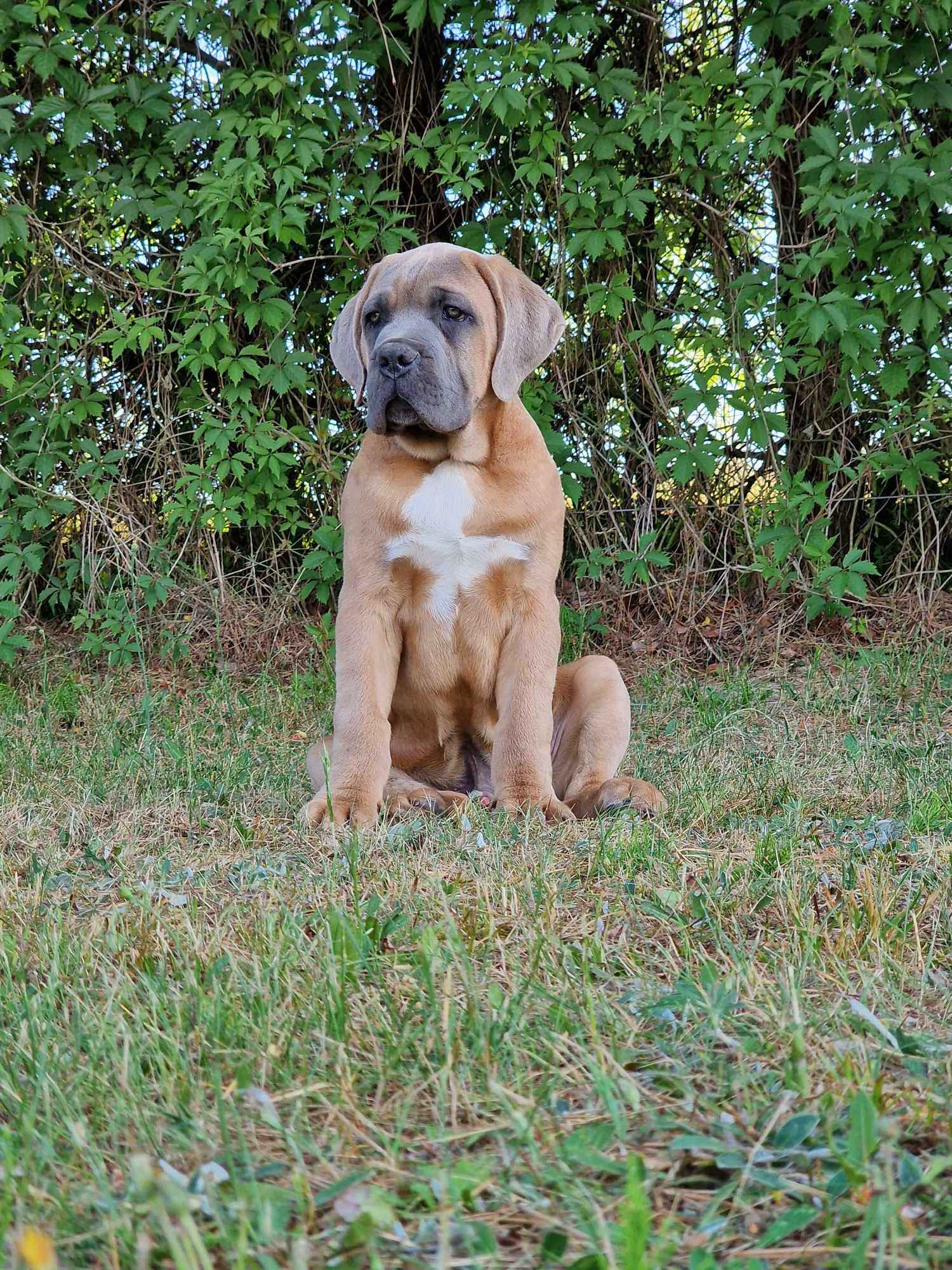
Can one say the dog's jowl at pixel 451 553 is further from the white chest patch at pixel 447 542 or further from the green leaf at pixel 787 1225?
the green leaf at pixel 787 1225

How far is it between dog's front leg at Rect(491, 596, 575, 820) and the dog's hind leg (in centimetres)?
12

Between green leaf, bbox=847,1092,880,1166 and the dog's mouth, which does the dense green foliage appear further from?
green leaf, bbox=847,1092,880,1166

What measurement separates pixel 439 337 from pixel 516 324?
31cm

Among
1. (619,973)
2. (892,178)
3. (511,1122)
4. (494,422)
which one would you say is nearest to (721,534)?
(892,178)

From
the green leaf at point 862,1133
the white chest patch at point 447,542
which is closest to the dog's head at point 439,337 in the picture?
the white chest patch at point 447,542

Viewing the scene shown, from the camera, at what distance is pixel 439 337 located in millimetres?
3227

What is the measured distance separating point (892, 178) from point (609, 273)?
1284 millimetres

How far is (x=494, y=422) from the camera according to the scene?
133 inches

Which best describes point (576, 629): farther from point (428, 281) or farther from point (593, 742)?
point (428, 281)

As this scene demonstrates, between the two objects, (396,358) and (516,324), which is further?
A: (516,324)

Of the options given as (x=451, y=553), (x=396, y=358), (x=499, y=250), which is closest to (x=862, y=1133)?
(x=451, y=553)

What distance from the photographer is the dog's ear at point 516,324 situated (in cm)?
340

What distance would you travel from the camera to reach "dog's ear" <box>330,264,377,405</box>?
351 centimetres

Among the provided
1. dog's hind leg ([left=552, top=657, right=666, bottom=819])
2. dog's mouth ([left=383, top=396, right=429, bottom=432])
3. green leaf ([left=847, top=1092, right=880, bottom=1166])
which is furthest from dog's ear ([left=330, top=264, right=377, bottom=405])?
green leaf ([left=847, top=1092, right=880, bottom=1166])
